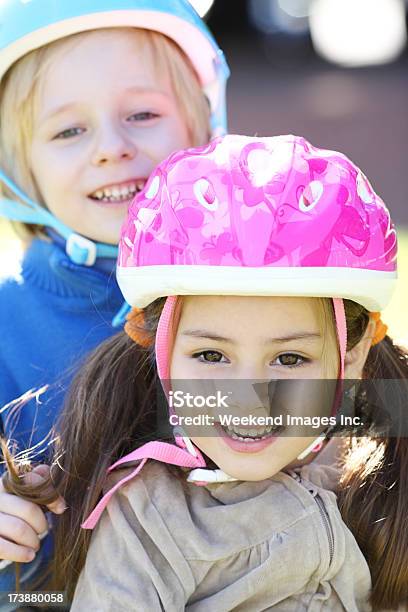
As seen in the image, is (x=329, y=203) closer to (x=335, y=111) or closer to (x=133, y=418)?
(x=133, y=418)

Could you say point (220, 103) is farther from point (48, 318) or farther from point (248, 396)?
point (248, 396)

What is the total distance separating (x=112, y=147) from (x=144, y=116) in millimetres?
213

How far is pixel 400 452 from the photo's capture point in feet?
9.26

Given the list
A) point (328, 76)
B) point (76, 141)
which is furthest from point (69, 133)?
point (328, 76)

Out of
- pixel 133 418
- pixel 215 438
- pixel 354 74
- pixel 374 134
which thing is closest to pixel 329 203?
pixel 215 438

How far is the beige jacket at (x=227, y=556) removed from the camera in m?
2.48

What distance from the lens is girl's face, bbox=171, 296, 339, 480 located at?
2.47 meters

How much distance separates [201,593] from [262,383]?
0.52 metres

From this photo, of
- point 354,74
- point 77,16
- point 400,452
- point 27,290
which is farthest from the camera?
point 354,74

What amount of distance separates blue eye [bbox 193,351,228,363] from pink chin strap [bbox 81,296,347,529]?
Answer: 8 cm

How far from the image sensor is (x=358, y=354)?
2.75 metres

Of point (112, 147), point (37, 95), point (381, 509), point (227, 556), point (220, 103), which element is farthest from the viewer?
point (220, 103)

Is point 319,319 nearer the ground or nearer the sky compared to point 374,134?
nearer the sky

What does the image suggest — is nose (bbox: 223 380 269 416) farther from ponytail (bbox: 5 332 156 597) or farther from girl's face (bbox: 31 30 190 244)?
girl's face (bbox: 31 30 190 244)
